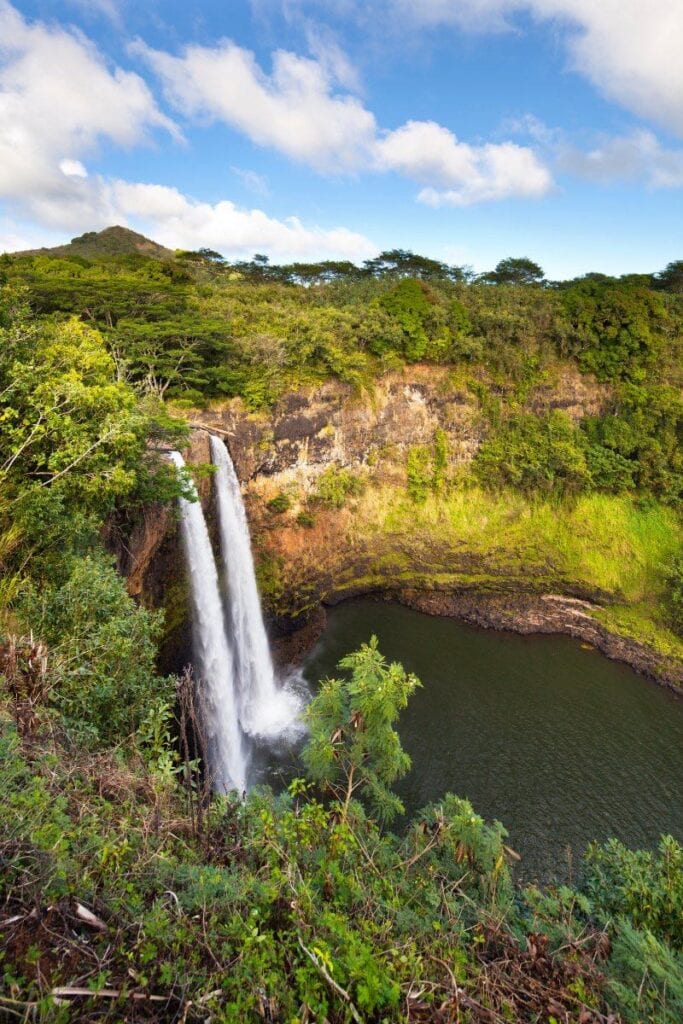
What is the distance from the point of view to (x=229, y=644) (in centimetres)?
1302

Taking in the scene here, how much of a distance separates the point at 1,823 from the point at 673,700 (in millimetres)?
18445

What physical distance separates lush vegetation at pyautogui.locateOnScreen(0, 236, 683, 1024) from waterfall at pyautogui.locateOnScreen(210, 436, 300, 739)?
9.01ft

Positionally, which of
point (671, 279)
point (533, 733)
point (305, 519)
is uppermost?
point (671, 279)

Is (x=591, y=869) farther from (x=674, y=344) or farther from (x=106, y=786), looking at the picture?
(x=674, y=344)

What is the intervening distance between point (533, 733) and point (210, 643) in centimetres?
937

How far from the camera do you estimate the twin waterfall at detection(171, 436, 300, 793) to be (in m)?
11.2

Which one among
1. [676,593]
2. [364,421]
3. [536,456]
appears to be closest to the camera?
[676,593]

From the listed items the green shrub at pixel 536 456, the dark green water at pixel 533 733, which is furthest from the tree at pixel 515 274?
the dark green water at pixel 533 733

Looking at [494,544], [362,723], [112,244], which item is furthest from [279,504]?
[112,244]

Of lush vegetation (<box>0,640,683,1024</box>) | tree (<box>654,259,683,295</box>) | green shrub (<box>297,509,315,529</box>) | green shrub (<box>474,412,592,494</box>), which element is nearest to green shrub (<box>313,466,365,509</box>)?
green shrub (<box>297,509,315,529</box>)

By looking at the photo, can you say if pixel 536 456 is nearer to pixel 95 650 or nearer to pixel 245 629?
pixel 245 629

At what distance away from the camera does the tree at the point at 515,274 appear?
27.9 meters

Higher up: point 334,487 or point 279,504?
point 334,487

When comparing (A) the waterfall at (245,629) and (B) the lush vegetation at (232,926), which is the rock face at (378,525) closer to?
(A) the waterfall at (245,629)
